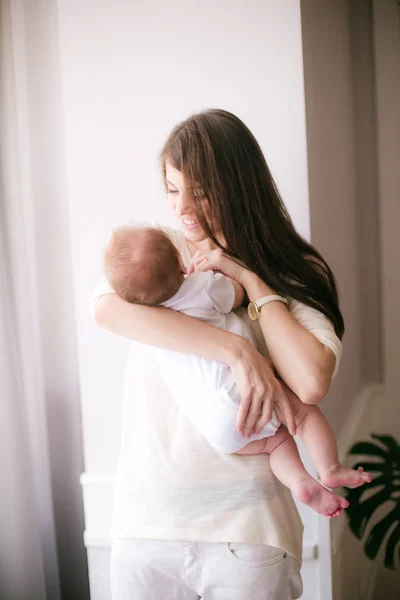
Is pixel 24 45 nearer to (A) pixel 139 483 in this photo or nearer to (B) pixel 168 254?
(B) pixel 168 254

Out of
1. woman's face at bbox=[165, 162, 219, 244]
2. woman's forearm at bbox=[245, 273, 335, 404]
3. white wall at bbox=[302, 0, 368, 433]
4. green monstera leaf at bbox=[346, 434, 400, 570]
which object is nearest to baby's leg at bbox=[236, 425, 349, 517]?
woman's forearm at bbox=[245, 273, 335, 404]

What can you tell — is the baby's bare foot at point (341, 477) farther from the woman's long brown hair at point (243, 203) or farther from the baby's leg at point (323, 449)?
the woman's long brown hair at point (243, 203)

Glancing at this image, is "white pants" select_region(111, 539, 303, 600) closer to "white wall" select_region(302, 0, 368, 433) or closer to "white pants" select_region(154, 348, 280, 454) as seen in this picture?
"white pants" select_region(154, 348, 280, 454)

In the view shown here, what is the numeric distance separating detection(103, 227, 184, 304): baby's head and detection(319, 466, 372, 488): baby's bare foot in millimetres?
474

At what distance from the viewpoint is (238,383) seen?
48.1 inches

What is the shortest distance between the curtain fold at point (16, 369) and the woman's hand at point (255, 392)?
982 mm

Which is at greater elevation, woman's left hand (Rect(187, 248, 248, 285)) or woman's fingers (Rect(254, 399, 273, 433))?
woman's left hand (Rect(187, 248, 248, 285))

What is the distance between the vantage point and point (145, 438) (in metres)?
1.30

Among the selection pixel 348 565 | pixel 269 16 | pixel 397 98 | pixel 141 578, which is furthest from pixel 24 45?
pixel 348 565

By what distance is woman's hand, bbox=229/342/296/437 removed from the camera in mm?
1201

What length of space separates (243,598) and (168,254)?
690 millimetres

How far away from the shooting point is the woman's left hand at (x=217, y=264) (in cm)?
132

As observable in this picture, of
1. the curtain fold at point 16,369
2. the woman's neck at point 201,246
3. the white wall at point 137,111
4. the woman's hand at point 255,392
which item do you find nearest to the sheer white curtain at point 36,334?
the curtain fold at point 16,369

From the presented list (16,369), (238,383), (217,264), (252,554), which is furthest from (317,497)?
(16,369)
